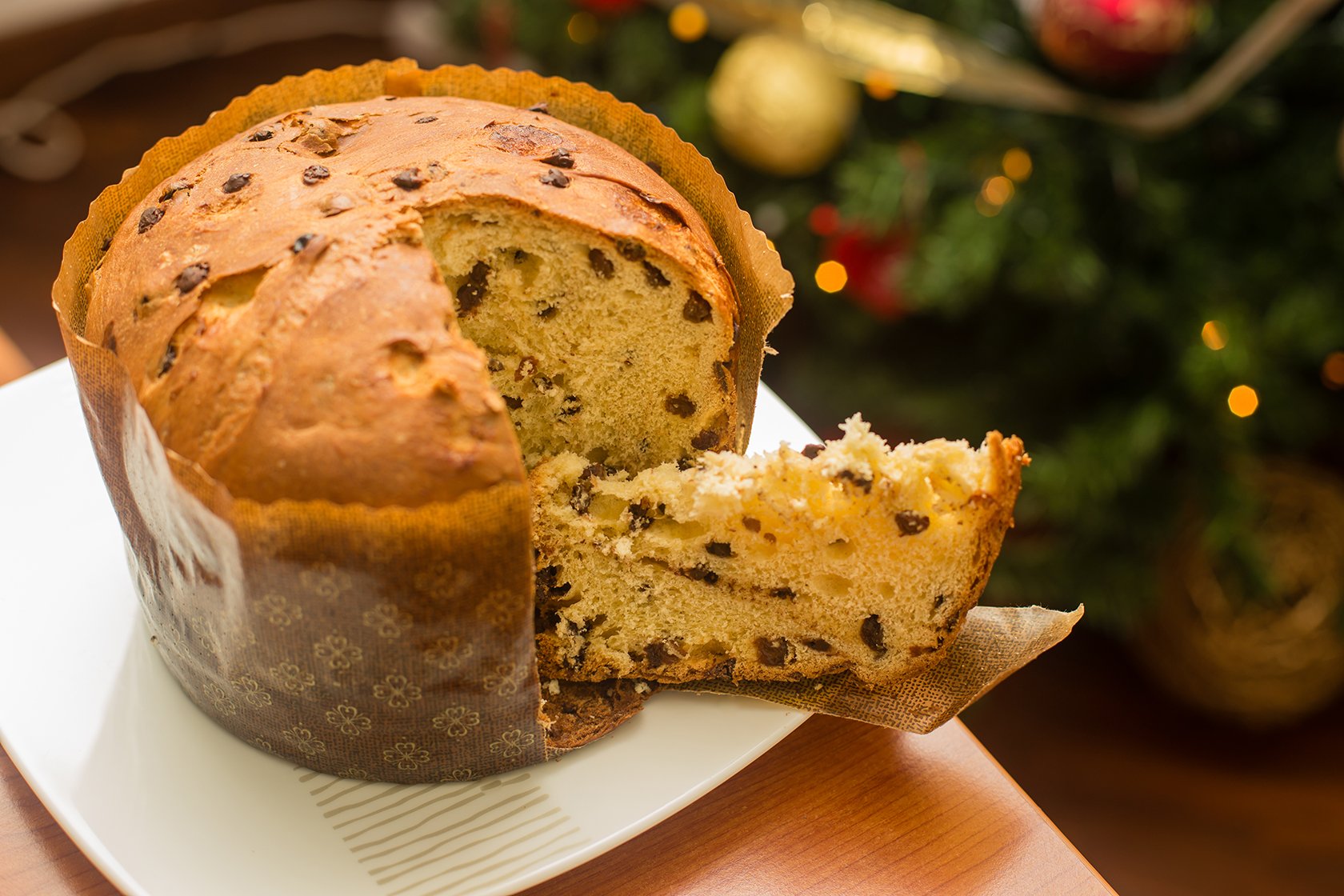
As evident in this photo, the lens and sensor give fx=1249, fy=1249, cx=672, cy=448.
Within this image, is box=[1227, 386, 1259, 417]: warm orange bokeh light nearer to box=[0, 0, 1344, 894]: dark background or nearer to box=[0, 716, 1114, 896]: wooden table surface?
box=[0, 0, 1344, 894]: dark background

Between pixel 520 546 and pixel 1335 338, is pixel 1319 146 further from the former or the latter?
pixel 520 546

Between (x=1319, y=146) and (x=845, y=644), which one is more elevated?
(x=1319, y=146)

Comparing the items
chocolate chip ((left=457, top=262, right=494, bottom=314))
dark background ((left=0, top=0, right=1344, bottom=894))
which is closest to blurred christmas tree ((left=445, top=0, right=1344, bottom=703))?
dark background ((left=0, top=0, right=1344, bottom=894))

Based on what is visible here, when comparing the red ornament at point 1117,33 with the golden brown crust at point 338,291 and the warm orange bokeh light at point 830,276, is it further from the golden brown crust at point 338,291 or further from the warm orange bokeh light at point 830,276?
the golden brown crust at point 338,291

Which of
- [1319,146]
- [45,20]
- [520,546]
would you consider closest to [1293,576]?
[1319,146]

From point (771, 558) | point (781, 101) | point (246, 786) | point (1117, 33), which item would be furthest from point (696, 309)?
point (1117, 33)

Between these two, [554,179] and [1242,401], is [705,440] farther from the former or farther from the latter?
[1242,401]
